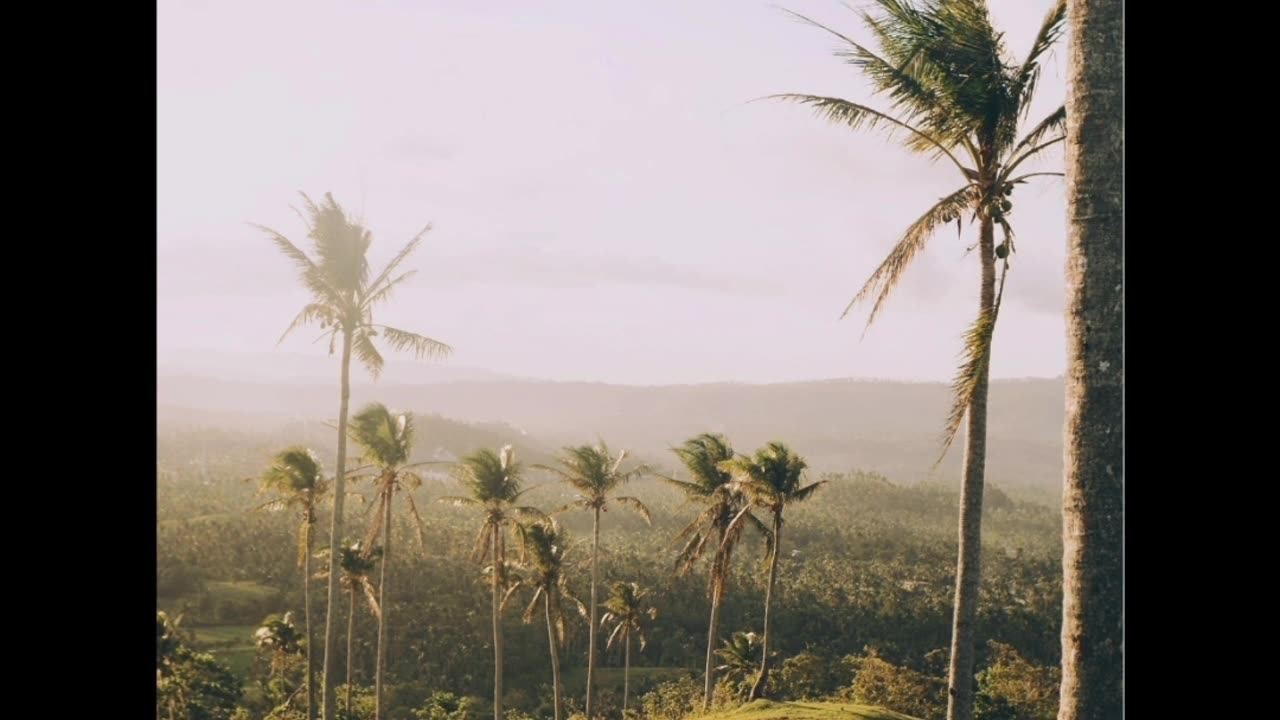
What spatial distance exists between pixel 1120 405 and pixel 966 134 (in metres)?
4.65

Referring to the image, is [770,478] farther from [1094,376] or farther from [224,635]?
[224,635]

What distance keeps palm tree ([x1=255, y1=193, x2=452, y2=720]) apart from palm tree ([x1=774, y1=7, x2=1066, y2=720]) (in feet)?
52.7

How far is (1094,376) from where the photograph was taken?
6.83 metres

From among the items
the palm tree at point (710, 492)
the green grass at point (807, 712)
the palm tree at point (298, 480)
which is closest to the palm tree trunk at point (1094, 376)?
the green grass at point (807, 712)

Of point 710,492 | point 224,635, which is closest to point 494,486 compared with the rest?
point 710,492

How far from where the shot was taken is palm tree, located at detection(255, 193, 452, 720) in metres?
24.7

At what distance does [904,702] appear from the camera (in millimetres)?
34125

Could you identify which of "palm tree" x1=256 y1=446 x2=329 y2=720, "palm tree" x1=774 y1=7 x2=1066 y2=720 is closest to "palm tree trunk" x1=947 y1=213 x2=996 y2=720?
"palm tree" x1=774 y1=7 x2=1066 y2=720

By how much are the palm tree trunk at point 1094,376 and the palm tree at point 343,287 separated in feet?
63.7

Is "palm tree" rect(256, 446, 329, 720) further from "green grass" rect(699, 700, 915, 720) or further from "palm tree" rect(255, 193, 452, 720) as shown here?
"green grass" rect(699, 700, 915, 720)
